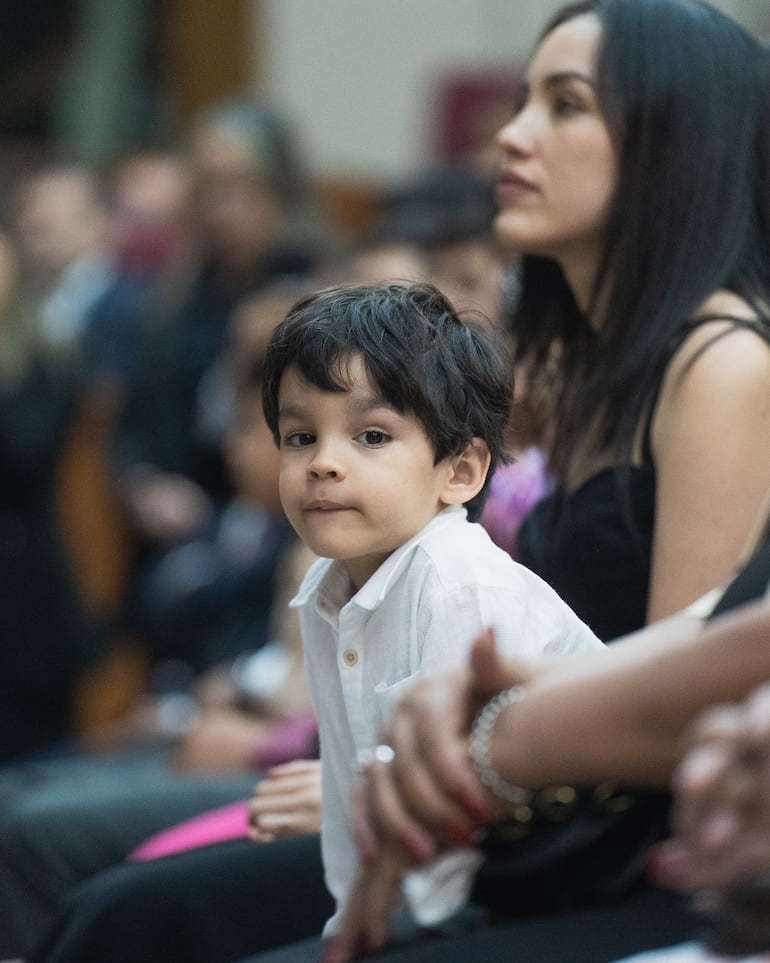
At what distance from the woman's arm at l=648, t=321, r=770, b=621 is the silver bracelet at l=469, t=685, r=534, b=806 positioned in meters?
0.50

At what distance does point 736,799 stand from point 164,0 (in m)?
7.37

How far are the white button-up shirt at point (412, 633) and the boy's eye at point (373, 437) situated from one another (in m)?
0.09

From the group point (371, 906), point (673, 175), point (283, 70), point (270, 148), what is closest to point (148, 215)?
point (283, 70)

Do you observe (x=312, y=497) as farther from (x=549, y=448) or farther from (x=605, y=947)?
(x=549, y=448)

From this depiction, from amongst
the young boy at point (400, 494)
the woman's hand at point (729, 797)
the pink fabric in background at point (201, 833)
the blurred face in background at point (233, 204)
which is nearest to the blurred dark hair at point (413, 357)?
the young boy at point (400, 494)

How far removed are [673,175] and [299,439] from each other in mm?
696

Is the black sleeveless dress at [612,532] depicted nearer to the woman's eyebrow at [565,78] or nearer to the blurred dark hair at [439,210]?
the woman's eyebrow at [565,78]

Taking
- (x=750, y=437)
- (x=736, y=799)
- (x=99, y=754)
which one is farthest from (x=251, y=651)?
(x=736, y=799)

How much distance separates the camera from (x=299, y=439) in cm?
178

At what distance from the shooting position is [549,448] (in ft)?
7.56

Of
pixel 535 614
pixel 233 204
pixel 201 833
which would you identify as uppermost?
pixel 233 204

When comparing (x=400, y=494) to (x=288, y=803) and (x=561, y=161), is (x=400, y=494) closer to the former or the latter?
(x=288, y=803)

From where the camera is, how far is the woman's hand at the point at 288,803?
6.82 ft

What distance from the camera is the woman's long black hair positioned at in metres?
2.19
